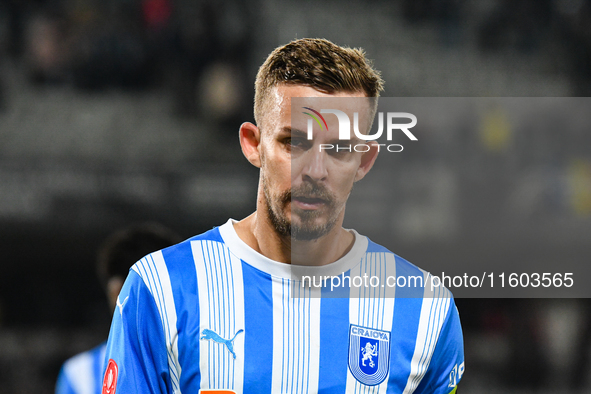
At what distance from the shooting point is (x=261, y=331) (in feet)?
5.32

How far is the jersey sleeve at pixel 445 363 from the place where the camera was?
1.72 metres

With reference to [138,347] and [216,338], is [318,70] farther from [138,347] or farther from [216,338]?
[138,347]

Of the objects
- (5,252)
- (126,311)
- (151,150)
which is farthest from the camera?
(151,150)

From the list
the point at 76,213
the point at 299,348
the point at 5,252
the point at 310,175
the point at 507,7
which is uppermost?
the point at 507,7

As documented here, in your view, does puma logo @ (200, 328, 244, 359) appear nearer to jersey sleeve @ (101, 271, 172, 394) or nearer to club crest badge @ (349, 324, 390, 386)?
jersey sleeve @ (101, 271, 172, 394)

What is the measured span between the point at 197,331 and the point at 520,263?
136 centimetres

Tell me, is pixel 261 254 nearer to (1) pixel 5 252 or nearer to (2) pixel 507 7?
(1) pixel 5 252

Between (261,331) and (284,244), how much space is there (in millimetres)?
259

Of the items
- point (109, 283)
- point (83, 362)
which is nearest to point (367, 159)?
point (109, 283)

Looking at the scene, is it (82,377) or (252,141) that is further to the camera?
(82,377)

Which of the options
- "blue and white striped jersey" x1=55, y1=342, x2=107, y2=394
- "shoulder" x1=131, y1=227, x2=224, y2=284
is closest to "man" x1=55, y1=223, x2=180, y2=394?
"blue and white striped jersey" x1=55, y1=342, x2=107, y2=394

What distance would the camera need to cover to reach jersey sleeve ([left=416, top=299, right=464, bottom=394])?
67.7 inches

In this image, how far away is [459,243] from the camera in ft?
7.12

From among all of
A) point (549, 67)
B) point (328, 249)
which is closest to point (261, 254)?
point (328, 249)
